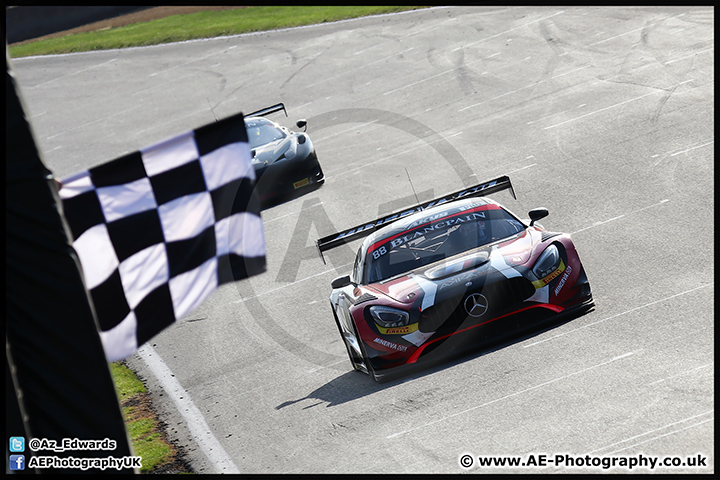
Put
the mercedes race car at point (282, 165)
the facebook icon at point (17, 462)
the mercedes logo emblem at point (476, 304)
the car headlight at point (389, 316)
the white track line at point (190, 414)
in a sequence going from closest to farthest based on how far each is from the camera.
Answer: the facebook icon at point (17, 462)
the white track line at point (190, 414)
the mercedes logo emblem at point (476, 304)
the car headlight at point (389, 316)
the mercedes race car at point (282, 165)

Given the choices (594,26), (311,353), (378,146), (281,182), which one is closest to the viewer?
(311,353)

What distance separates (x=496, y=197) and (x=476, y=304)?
627cm

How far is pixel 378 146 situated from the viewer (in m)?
18.3

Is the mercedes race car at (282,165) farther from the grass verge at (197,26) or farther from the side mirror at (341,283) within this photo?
the grass verge at (197,26)

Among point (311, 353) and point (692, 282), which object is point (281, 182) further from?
point (692, 282)

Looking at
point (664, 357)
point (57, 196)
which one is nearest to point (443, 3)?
point (664, 357)

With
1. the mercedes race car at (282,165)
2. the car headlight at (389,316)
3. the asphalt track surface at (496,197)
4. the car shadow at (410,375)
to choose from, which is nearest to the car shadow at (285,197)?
the mercedes race car at (282,165)

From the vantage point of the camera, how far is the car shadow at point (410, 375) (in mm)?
7742

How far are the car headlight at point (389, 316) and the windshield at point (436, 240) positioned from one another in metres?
0.70

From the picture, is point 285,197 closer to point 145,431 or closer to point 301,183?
point 301,183

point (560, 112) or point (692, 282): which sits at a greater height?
point (560, 112)

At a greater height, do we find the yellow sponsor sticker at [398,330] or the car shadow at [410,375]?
the yellow sponsor sticker at [398,330]

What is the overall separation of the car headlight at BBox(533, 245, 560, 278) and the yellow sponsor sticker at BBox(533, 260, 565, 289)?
0.09ft

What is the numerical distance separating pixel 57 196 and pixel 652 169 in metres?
10.8
